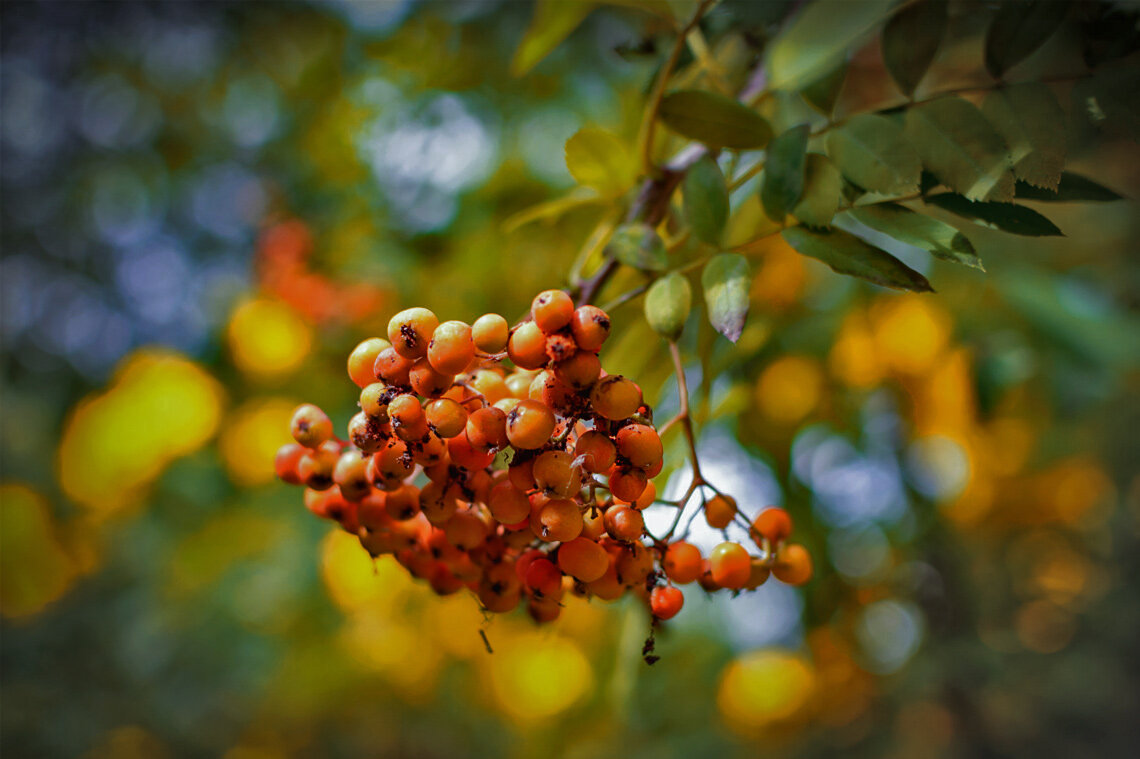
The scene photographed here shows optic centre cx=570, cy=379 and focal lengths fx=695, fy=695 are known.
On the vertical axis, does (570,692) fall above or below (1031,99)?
below

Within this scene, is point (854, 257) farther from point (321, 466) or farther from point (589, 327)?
point (321, 466)

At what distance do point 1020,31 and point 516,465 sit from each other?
53 centimetres

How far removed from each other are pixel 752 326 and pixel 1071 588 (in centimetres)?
268

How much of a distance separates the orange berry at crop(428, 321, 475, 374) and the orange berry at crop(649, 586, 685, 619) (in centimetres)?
21

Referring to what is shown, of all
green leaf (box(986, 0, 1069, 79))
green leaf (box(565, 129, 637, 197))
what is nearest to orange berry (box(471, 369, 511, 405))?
green leaf (box(565, 129, 637, 197))

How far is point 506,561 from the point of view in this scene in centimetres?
52

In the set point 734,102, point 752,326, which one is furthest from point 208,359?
point 734,102

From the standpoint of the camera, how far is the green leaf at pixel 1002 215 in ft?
1.49

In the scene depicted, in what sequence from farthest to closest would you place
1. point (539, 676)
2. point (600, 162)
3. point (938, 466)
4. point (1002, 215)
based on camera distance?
1. point (539, 676)
2. point (938, 466)
3. point (600, 162)
4. point (1002, 215)

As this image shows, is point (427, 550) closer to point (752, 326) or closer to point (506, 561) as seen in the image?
point (506, 561)

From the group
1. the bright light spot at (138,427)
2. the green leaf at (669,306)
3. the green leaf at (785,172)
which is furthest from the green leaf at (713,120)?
the bright light spot at (138,427)

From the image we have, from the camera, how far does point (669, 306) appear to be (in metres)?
0.46

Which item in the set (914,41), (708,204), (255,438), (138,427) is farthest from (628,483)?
(138,427)

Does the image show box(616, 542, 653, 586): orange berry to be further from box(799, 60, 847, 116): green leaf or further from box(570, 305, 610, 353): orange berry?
box(799, 60, 847, 116): green leaf
